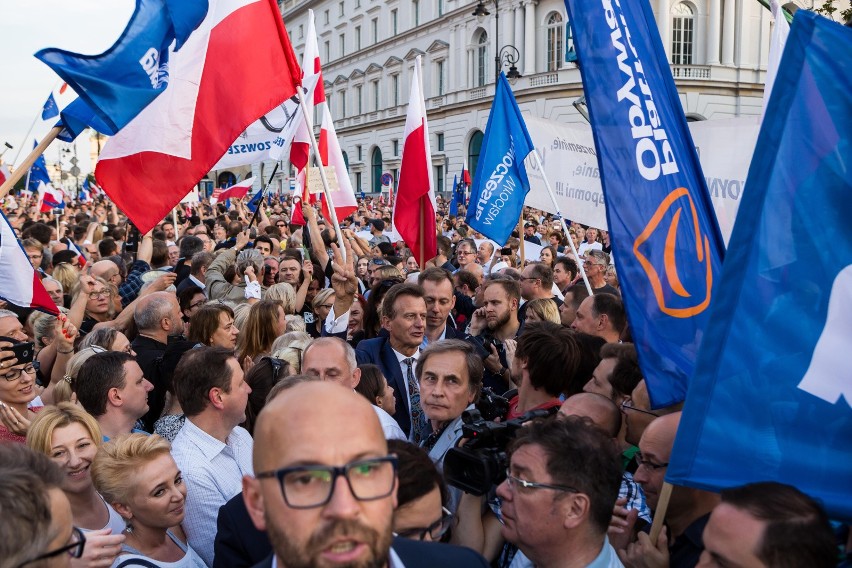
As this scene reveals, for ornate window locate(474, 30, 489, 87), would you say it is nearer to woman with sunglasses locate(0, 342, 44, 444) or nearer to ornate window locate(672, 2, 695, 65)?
ornate window locate(672, 2, 695, 65)

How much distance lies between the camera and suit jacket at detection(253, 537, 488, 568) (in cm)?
202

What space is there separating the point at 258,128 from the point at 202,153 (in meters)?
4.10

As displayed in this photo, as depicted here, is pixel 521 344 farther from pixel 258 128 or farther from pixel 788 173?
pixel 258 128

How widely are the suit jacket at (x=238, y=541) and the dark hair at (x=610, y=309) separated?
10.6 feet

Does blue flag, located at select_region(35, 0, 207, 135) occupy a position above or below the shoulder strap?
above

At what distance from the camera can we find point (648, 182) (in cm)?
313

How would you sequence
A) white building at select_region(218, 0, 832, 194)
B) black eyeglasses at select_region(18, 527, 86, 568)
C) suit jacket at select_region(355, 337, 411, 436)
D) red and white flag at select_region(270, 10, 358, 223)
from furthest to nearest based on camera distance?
white building at select_region(218, 0, 832, 194) → red and white flag at select_region(270, 10, 358, 223) → suit jacket at select_region(355, 337, 411, 436) → black eyeglasses at select_region(18, 527, 86, 568)

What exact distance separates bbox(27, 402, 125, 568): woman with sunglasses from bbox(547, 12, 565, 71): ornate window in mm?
37606

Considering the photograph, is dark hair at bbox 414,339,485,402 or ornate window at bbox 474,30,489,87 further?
ornate window at bbox 474,30,489,87

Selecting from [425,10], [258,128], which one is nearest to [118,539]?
[258,128]

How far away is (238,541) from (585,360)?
210 centimetres

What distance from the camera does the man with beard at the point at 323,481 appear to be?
1.53m

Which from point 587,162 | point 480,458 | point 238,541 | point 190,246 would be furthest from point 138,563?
point 190,246

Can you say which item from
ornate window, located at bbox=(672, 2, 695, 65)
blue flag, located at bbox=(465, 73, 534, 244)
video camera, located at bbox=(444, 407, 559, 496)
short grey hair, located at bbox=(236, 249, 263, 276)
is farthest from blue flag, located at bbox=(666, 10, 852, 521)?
ornate window, located at bbox=(672, 2, 695, 65)
